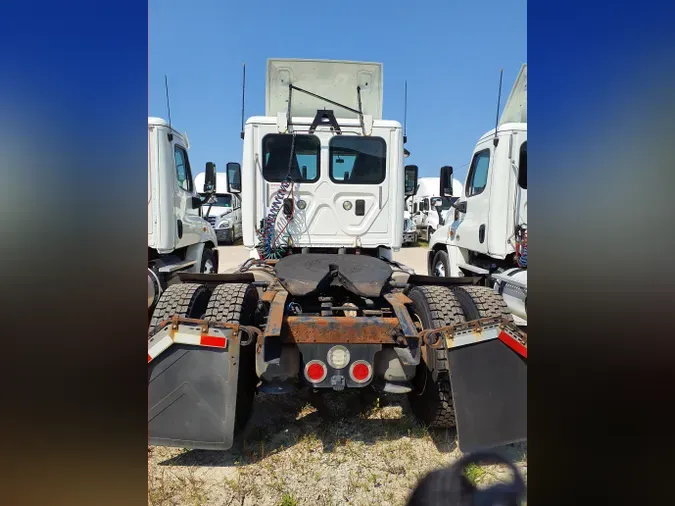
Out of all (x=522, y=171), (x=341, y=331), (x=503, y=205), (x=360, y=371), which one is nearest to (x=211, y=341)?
(x=341, y=331)

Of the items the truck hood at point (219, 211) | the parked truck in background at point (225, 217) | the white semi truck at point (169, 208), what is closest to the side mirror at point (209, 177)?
the white semi truck at point (169, 208)

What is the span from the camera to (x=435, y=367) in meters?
2.49

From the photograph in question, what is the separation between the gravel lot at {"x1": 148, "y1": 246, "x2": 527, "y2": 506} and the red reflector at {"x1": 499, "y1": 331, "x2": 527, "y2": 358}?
2.26 ft

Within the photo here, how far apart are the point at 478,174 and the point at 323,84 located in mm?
2786

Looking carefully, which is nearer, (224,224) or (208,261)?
(208,261)

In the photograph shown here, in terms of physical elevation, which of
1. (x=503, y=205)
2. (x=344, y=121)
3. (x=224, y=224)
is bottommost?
(x=224, y=224)

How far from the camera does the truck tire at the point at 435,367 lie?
2.53 meters

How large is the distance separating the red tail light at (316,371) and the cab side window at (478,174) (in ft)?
13.8

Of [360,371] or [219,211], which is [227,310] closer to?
[360,371]

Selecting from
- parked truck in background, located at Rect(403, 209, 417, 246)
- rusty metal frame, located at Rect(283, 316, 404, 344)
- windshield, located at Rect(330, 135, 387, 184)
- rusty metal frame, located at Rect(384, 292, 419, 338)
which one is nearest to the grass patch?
rusty metal frame, located at Rect(283, 316, 404, 344)

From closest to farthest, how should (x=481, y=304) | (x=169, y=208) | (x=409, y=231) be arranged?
(x=481, y=304) → (x=169, y=208) → (x=409, y=231)

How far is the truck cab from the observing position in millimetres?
4723
